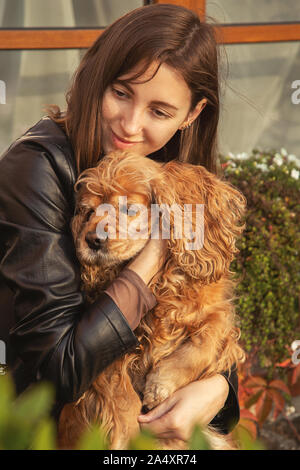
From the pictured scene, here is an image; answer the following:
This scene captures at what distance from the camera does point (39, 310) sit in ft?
6.64

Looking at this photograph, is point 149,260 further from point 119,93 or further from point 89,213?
point 119,93

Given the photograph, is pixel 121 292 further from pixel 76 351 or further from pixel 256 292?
pixel 256 292

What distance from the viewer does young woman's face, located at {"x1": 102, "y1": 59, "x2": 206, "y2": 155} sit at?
2.27m

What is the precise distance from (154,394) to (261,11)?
12.7ft

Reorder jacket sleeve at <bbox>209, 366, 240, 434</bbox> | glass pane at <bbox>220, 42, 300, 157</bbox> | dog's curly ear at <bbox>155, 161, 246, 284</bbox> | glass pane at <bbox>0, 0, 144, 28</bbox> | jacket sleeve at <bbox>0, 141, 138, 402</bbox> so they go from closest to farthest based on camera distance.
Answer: jacket sleeve at <bbox>0, 141, 138, 402</bbox> < dog's curly ear at <bbox>155, 161, 246, 284</bbox> < jacket sleeve at <bbox>209, 366, 240, 434</bbox> < glass pane at <bbox>0, 0, 144, 28</bbox> < glass pane at <bbox>220, 42, 300, 157</bbox>

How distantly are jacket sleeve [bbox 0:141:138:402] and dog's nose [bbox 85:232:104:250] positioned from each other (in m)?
0.08

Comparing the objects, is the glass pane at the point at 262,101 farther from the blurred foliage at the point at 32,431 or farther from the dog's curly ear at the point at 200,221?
the blurred foliage at the point at 32,431

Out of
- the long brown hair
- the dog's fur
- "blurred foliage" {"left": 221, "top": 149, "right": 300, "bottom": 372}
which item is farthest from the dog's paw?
"blurred foliage" {"left": 221, "top": 149, "right": 300, "bottom": 372}

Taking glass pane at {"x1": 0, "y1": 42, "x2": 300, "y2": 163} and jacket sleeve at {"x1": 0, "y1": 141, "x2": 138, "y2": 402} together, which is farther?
glass pane at {"x1": 0, "y1": 42, "x2": 300, "y2": 163}

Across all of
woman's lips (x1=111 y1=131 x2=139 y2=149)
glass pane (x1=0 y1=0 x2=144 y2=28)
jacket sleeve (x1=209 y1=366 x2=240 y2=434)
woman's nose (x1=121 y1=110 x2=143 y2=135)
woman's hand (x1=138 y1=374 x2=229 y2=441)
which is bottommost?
jacket sleeve (x1=209 y1=366 x2=240 y2=434)

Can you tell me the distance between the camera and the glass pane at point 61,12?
4.79 metres

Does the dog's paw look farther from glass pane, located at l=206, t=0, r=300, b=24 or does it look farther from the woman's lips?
glass pane, located at l=206, t=0, r=300, b=24

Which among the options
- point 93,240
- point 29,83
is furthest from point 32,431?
point 29,83

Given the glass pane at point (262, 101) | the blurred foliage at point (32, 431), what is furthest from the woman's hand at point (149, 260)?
the glass pane at point (262, 101)
